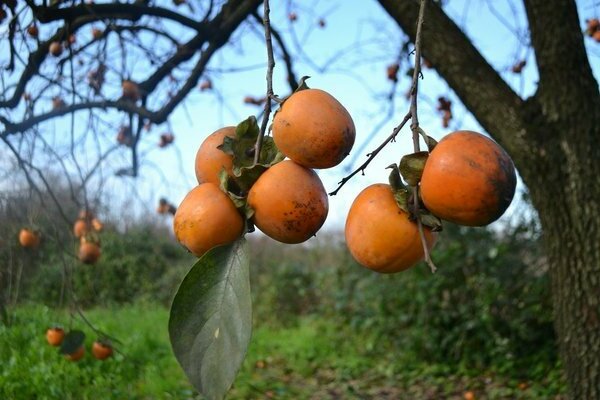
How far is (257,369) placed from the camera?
17.8 feet

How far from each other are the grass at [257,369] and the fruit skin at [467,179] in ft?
7.83

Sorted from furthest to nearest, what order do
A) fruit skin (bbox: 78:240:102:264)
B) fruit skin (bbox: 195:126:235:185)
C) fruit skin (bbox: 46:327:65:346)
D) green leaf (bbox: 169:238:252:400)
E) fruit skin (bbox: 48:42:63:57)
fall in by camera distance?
1. fruit skin (bbox: 78:240:102:264)
2. fruit skin (bbox: 46:327:65:346)
3. fruit skin (bbox: 48:42:63:57)
4. fruit skin (bbox: 195:126:235:185)
5. green leaf (bbox: 169:238:252:400)

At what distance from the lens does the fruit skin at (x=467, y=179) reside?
57 centimetres

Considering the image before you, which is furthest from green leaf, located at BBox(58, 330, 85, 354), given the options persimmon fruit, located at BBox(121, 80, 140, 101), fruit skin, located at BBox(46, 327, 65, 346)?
persimmon fruit, located at BBox(121, 80, 140, 101)

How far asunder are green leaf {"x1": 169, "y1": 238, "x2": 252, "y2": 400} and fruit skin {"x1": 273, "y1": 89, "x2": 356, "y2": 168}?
121 mm

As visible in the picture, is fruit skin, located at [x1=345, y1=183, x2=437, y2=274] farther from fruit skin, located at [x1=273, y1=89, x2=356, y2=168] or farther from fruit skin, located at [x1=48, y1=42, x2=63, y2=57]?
fruit skin, located at [x1=48, y1=42, x2=63, y2=57]

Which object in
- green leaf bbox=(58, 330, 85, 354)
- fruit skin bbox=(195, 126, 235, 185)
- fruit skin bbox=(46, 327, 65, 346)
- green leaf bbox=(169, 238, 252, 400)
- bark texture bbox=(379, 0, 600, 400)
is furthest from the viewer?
fruit skin bbox=(46, 327, 65, 346)

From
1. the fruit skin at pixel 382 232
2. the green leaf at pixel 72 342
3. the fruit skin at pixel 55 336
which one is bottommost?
the fruit skin at pixel 382 232

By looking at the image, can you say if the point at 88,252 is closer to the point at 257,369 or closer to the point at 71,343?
the point at 71,343

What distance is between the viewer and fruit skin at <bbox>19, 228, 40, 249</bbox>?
3012mm

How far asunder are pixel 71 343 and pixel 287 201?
2.32 meters

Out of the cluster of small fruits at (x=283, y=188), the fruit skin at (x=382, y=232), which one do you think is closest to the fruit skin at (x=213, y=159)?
the cluster of small fruits at (x=283, y=188)

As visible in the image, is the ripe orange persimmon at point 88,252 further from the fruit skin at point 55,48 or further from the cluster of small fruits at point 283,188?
the cluster of small fruits at point 283,188

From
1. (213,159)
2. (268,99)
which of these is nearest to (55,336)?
(213,159)
